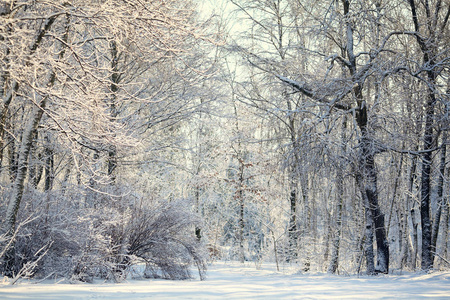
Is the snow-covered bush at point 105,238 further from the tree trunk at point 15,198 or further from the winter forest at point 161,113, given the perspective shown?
the tree trunk at point 15,198

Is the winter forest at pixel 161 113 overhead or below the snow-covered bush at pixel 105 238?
overhead

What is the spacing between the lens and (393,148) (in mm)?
7762

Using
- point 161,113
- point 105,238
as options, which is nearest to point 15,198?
point 105,238

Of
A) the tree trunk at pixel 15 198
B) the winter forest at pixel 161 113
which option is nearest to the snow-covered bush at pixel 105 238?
the winter forest at pixel 161 113

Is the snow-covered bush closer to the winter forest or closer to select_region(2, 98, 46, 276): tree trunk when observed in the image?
the winter forest

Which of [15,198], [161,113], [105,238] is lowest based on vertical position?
[105,238]

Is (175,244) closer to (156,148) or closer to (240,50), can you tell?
(156,148)

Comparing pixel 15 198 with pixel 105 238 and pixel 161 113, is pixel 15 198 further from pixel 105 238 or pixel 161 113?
pixel 161 113

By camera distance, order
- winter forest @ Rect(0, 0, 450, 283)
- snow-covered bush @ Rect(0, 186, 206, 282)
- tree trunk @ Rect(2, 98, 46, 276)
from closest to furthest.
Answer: winter forest @ Rect(0, 0, 450, 283)
tree trunk @ Rect(2, 98, 46, 276)
snow-covered bush @ Rect(0, 186, 206, 282)

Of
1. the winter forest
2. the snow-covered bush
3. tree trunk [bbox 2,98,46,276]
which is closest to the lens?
the winter forest

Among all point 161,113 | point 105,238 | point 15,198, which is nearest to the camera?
point 15,198

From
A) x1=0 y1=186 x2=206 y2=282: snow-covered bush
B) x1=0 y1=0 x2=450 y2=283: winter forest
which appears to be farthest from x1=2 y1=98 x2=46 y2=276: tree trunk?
x1=0 y1=186 x2=206 y2=282: snow-covered bush

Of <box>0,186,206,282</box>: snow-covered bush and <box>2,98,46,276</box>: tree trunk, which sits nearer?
<box>2,98,46,276</box>: tree trunk

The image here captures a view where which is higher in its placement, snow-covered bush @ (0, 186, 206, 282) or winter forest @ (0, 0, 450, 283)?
winter forest @ (0, 0, 450, 283)
